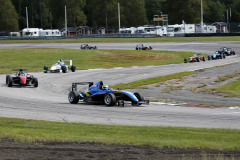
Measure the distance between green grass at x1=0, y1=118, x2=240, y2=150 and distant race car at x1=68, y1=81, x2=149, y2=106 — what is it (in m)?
5.39

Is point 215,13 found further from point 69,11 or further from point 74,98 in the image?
point 74,98

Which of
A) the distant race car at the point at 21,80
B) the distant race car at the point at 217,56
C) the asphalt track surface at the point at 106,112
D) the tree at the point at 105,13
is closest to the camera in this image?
the asphalt track surface at the point at 106,112

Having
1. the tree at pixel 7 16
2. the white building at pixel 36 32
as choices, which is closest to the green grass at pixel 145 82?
the white building at pixel 36 32

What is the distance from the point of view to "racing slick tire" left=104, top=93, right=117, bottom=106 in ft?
65.6

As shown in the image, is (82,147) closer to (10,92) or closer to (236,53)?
(10,92)

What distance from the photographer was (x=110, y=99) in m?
20.1

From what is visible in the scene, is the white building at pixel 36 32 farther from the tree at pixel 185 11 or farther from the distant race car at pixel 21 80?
the distant race car at pixel 21 80

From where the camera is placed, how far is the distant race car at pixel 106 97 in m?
20.3

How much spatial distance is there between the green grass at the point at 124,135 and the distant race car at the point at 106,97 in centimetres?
539

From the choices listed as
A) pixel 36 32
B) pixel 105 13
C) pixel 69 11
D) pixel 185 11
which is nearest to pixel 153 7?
pixel 185 11

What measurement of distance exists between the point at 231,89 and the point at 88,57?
33929mm

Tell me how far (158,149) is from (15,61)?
48969 mm

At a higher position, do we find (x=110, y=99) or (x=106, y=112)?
(x=110, y=99)

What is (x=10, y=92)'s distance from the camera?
26.7 metres
